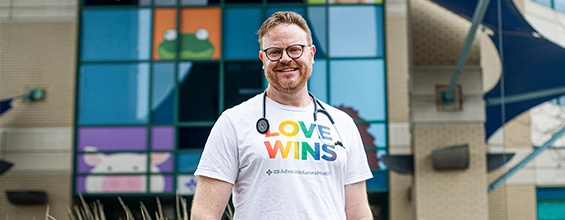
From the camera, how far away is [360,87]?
1845cm

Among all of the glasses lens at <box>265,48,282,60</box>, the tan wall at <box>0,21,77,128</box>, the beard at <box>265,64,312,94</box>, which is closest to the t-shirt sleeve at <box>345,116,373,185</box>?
the beard at <box>265,64,312,94</box>

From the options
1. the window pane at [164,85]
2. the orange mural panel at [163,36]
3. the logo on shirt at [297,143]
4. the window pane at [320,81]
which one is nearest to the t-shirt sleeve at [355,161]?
the logo on shirt at [297,143]

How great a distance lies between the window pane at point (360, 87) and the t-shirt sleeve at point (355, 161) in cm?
1555

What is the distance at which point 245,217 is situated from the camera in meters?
2.65

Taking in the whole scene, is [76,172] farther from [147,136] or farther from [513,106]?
[513,106]

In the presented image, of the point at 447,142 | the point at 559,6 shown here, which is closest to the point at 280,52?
the point at 447,142

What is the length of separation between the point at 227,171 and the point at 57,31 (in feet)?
56.0

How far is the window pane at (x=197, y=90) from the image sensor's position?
60.8 ft

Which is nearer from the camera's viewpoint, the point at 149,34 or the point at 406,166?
the point at 406,166

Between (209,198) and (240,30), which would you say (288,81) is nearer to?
(209,198)

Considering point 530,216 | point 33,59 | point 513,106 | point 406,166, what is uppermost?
point 33,59

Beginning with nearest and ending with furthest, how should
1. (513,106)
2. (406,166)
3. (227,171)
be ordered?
1. (227,171)
2. (406,166)
3. (513,106)

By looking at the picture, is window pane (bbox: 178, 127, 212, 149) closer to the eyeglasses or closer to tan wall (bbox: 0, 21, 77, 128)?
tan wall (bbox: 0, 21, 77, 128)

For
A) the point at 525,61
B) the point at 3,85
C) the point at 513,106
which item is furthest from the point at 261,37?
the point at 3,85
